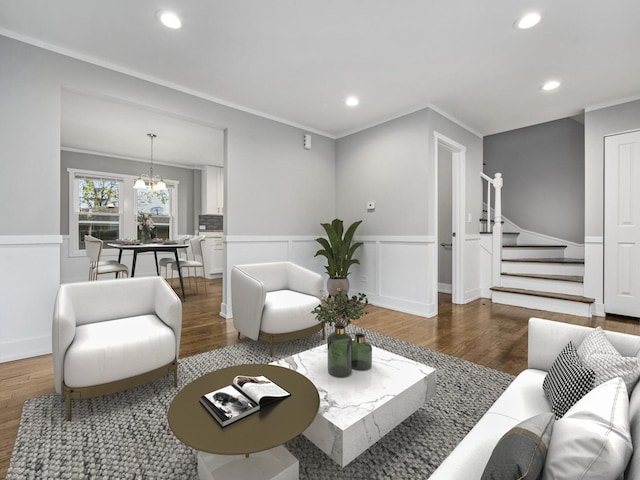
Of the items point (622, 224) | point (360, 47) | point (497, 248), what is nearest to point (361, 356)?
point (360, 47)

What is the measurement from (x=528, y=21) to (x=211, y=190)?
6122mm

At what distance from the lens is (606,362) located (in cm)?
104

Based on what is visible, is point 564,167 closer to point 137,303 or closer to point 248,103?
point 248,103

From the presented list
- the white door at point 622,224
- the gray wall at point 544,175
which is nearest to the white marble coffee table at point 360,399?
the white door at point 622,224

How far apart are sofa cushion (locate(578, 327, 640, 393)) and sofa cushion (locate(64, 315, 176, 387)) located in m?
2.10

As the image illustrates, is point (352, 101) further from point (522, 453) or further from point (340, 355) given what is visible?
point (522, 453)

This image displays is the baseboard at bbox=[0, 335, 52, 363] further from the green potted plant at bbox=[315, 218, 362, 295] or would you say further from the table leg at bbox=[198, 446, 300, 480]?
the green potted plant at bbox=[315, 218, 362, 295]

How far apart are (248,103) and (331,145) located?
1575 mm

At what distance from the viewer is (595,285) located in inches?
147

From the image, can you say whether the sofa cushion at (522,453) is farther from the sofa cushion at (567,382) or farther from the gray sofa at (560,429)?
the sofa cushion at (567,382)

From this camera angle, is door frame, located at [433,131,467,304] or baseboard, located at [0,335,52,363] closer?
baseboard, located at [0,335,52,363]

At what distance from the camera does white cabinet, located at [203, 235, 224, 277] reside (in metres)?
6.70

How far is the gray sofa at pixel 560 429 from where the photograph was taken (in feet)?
2.07

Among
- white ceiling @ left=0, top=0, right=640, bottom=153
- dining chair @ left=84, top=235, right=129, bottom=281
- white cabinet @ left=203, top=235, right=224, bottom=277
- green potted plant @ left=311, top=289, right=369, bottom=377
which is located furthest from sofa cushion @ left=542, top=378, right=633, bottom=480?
white cabinet @ left=203, top=235, right=224, bottom=277
